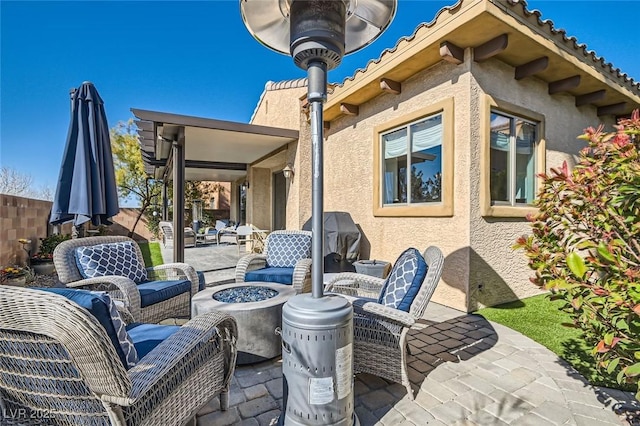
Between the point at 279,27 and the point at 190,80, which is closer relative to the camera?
the point at 279,27

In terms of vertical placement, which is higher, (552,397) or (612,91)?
(612,91)

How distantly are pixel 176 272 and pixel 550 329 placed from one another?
5000 millimetres

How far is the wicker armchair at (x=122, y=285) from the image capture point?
10.5 ft

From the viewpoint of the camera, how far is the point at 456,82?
15.1 ft

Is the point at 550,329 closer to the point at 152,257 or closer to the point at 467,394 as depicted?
the point at 467,394

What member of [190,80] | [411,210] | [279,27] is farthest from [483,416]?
[190,80]

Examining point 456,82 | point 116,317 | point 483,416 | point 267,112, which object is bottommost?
point 483,416

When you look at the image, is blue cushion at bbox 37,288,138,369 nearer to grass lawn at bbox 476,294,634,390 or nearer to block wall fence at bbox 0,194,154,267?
grass lawn at bbox 476,294,634,390

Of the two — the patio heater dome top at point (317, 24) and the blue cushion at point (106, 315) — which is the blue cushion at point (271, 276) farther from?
the patio heater dome top at point (317, 24)

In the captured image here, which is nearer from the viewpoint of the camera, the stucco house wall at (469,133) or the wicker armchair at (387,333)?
the wicker armchair at (387,333)

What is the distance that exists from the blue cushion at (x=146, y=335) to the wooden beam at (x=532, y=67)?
588 cm

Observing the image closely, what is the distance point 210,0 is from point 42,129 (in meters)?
17.4

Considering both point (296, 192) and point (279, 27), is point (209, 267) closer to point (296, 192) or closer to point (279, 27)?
point (296, 192)

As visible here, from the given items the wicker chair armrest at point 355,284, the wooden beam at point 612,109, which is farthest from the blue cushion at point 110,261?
the wooden beam at point 612,109
